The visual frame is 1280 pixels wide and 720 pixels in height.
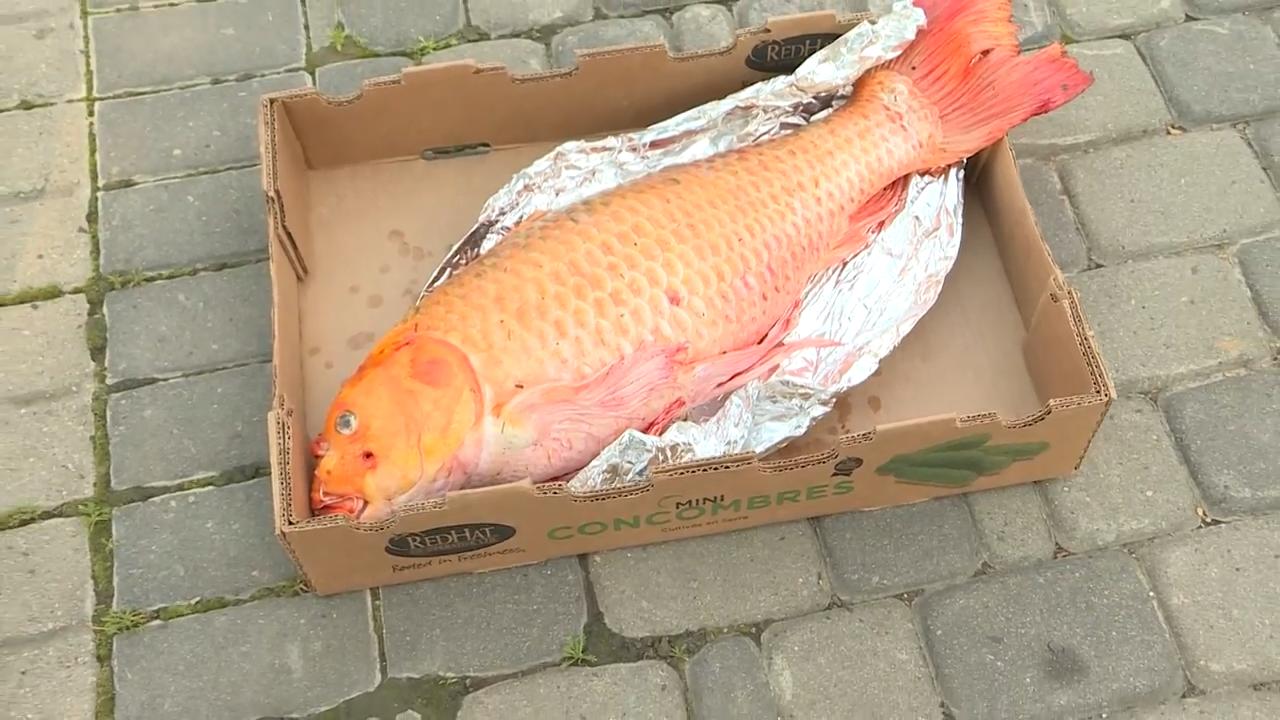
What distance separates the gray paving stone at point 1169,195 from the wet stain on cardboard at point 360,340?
1.55 meters

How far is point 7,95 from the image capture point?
8.52 feet

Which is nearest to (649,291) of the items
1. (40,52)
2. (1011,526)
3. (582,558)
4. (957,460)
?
(582,558)

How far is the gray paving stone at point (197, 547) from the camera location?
210 cm

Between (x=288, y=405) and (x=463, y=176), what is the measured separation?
30.3 inches

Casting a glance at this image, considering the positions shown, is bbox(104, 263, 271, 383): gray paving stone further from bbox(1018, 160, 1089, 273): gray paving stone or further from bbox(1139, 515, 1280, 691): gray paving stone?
bbox(1139, 515, 1280, 691): gray paving stone

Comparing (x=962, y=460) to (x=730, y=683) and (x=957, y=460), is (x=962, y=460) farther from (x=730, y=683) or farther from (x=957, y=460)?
(x=730, y=683)

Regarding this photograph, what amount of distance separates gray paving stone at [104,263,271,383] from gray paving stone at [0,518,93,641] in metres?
0.33

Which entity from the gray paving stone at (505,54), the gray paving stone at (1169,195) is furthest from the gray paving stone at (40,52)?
the gray paving stone at (1169,195)

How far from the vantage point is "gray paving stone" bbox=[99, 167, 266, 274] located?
7.94ft

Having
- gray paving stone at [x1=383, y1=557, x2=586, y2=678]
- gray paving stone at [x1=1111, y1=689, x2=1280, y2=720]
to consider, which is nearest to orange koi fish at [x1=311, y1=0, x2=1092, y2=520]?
gray paving stone at [x1=383, y1=557, x2=586, y2=678]

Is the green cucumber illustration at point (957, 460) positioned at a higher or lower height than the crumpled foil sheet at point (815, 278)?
lower

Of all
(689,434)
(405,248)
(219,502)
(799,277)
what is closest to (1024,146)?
(799,277)

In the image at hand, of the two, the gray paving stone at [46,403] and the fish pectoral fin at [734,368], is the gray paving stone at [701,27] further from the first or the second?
the gray paving stone at [46,403]

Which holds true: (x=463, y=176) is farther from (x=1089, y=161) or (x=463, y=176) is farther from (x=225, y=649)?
(x=1089, y=161)
